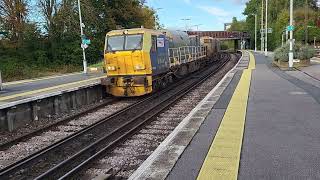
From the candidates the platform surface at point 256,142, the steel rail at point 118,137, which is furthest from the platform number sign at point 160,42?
the platform surface at point 256,142

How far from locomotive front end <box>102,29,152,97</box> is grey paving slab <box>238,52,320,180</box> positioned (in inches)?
190

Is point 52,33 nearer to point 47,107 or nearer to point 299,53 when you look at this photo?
point 299,53

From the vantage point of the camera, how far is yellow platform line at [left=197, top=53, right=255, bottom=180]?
696 cm

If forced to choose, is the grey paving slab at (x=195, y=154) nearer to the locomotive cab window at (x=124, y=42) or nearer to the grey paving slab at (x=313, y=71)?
the locomotive cab window at (x=124, y=42)

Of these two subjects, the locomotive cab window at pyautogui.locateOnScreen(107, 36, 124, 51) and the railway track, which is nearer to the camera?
the railway track

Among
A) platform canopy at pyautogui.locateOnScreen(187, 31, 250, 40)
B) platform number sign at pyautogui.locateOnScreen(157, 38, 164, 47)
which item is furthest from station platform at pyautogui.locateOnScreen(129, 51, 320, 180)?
platform canopy at pyautogui.locateOnScreen(187, 31, 250, 40)

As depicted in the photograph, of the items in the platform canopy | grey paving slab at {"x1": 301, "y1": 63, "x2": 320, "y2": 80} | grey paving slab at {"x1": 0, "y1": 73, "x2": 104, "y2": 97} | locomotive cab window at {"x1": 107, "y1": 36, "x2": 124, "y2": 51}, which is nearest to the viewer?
locomotive cab window at {"x1": 107, "y1": 36, "x2": 124, "y2": 51}

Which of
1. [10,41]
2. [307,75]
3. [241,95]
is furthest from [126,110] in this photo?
[10,41]

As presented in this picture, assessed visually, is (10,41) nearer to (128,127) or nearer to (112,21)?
(112,21)

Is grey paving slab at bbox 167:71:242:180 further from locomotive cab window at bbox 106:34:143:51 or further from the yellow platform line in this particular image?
locomotive cab window at bbox 106:34:143:51

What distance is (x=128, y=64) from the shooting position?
60.5ft

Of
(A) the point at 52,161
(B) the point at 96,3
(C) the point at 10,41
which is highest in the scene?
(B) the point at 96,3

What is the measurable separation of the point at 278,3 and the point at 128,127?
10930 centimetres

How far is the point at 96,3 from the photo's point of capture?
55500 millimetres
